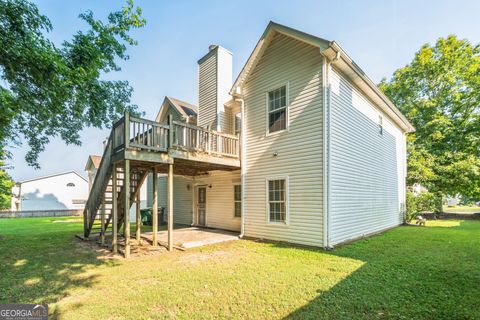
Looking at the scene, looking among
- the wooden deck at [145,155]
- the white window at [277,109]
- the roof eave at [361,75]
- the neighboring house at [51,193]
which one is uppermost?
the roof eave at [361,75]

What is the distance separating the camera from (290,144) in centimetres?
828

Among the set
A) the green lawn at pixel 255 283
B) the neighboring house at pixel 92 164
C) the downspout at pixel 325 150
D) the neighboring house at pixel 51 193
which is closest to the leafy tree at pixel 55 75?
the green lawn at pixel 255 283

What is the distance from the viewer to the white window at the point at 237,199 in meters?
10.8

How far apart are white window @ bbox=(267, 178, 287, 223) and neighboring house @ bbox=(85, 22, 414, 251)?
0.04m

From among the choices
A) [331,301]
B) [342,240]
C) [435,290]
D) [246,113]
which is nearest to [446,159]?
[342,240]

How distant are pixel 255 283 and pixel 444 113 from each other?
2318 cm

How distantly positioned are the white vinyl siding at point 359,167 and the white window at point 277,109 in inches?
66.0

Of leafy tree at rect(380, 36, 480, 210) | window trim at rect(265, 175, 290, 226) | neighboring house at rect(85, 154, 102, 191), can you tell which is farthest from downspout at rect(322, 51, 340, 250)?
neighboring house at rect(85, 154, 102, 191)

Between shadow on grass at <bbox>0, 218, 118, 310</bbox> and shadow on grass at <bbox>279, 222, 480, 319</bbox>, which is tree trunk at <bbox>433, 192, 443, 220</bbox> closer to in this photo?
shadow on grass at <bbox>279, 222, 480, 319</bbox>

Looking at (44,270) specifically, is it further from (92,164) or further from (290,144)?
(92,164)

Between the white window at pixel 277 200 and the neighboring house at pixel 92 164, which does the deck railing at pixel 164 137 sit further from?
the neighboring house at pixel 92 164

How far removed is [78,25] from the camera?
347 inches

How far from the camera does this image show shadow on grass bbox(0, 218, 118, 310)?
4086 mm

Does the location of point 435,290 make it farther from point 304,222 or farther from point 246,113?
point 246,113
